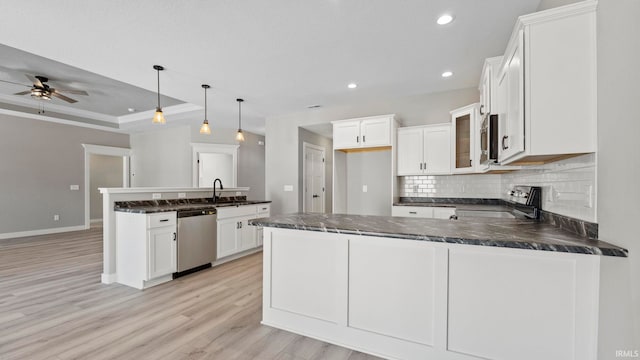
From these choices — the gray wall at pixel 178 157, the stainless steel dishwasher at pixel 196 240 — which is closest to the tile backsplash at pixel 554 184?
the stainless steel dishwasher at pixel 196 240

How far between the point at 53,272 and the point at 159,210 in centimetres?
192

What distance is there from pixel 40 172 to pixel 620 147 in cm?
898

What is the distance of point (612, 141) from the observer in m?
1.28

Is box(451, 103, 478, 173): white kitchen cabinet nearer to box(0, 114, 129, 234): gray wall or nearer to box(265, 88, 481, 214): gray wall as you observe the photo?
box(265, 88, 481, 214): gray wall

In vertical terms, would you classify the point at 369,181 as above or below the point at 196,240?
above

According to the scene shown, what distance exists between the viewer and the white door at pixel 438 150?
3869 millimetres

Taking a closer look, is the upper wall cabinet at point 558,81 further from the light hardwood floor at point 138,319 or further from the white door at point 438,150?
the white door at point 438,150

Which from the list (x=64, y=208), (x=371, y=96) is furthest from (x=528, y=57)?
(x=64, y=208)

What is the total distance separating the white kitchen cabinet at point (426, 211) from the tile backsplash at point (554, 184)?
0.66 meters

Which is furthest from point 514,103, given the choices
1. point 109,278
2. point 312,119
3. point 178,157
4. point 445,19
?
point 178,157

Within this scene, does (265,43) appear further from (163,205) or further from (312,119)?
(163,205)

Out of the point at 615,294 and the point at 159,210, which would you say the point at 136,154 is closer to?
the point at 159,210

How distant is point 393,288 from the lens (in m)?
1.82

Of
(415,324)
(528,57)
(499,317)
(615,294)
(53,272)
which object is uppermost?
(528,57)
